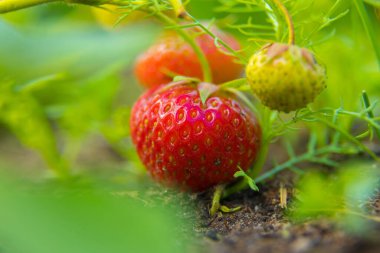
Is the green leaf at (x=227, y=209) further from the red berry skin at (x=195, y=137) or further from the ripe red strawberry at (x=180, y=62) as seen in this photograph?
the ripe red strawberry at (x=180, y=62)

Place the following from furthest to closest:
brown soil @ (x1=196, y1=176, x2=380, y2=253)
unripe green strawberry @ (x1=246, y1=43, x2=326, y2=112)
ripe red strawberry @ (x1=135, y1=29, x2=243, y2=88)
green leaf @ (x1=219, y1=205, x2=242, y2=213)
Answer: ripe red strawberry @ (x1=135, y1=29, x2=243, y2=88) < green leaf @ (x1=219, y1=205, x2=242, y2=213) < unripe green strawberry @ (x1=246, y1=43, x2=326, y2=112) < brown soil @ (x1=196, y1=176, x2=380, y2=253)

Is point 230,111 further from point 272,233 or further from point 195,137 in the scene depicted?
point 272,233

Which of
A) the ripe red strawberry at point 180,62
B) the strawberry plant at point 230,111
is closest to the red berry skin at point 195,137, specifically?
the strawberry plant at point 230,111

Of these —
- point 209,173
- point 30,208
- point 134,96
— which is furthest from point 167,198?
point 134,96

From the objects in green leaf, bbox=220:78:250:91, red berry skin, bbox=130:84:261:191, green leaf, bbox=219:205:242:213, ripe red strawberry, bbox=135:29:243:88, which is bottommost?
green leaf, bbox=219:205:242:213

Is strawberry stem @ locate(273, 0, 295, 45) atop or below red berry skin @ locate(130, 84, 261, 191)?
atop

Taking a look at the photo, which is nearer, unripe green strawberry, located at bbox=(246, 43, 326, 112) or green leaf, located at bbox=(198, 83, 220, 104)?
unripe green strawberry, located at bbox=(246, 43, 326, 112)

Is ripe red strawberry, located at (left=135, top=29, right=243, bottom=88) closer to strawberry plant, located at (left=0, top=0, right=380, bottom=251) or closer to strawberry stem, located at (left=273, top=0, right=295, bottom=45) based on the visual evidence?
strawberry plant, located at (left=0, top=0, right=380, bottom=251)

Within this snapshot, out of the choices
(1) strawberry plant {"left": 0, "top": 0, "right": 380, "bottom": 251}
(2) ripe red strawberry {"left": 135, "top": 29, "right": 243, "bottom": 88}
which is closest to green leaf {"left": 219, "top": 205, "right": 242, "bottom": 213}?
(1) strawberry plant {"left": 0, "top": 0, "right": 380, "bottom": 251}
